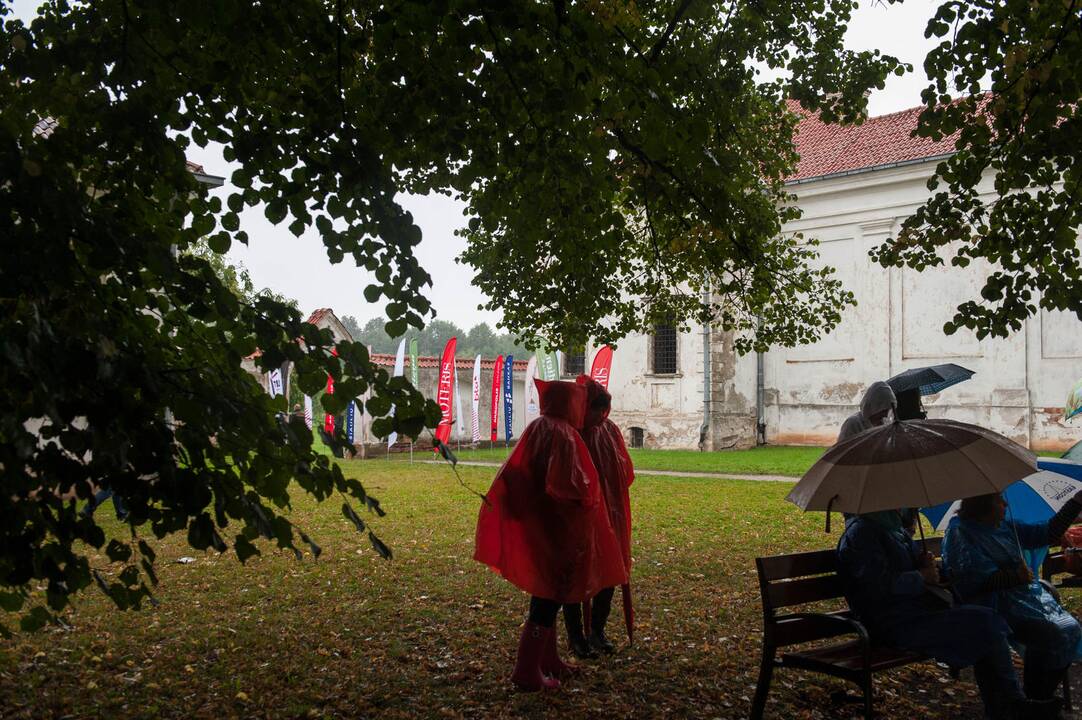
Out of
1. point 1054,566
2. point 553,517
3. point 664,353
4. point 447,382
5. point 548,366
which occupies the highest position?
point 664,353

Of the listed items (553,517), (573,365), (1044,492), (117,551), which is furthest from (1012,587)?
(573,365)

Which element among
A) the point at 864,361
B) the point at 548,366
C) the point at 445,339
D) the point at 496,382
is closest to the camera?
the point at 864,361

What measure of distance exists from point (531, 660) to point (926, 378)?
2.81 m

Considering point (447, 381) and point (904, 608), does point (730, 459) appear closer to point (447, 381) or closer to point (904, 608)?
point (447, 381)

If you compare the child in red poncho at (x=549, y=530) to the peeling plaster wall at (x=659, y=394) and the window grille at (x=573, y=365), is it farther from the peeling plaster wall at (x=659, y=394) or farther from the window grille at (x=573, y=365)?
the window grille at (x=573, y=365)

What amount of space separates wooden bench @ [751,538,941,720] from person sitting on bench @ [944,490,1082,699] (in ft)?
1.42

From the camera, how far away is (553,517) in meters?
5.21

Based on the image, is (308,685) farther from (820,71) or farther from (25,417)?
(820,71)

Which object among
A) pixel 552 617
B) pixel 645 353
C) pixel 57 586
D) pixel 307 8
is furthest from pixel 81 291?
pixel 645 353

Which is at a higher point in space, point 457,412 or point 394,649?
point 457,412

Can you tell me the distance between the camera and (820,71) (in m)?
8.02

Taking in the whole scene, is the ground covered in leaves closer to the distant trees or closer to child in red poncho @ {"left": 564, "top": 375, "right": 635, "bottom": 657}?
child in red poncho @ {"left": 564, "top": 375, "right": 635, "bottom": 657}

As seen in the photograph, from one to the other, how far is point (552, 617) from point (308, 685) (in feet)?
5.21

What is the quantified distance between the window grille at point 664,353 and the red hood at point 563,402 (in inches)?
885
